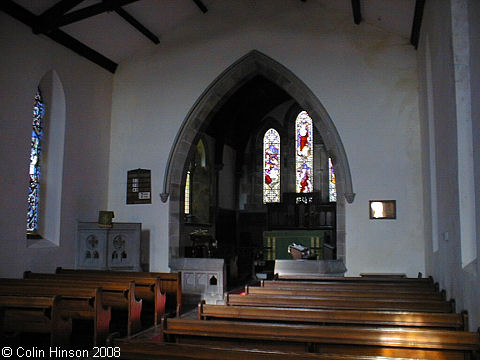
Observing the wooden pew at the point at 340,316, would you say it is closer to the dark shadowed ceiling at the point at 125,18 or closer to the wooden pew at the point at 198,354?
the wooden pew at the point at 198,354

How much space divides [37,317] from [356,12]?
6699mm

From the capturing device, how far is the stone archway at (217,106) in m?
8.98

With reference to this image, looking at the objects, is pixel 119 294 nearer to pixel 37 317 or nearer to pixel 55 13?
pixel 37 317

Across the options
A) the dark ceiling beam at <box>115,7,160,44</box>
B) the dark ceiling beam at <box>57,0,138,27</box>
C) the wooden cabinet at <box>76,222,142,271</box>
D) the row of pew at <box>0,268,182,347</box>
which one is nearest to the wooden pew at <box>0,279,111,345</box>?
the row of pew at <box>0,268,182,347</box>

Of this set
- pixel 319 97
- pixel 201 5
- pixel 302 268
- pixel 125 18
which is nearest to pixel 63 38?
pixel 125 18

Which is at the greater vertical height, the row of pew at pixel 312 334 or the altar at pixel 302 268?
the altar at pixel 302 268

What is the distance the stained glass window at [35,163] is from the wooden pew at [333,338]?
5603mm

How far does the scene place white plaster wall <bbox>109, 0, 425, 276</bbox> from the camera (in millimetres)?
8398

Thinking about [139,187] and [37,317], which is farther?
[139,187]

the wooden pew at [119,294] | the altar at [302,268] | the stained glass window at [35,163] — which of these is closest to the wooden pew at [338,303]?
the wooden pew at [119,294]

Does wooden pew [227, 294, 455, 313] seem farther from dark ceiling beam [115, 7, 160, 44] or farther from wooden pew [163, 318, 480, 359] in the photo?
dark ceiling beam [115, 7, 160, 44]

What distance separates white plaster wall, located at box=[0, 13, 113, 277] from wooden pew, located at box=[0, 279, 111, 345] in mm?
2417

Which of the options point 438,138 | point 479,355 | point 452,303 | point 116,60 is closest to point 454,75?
point 438,138

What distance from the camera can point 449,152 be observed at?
15.6 feet
